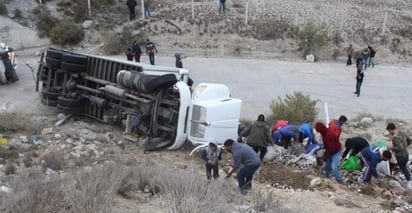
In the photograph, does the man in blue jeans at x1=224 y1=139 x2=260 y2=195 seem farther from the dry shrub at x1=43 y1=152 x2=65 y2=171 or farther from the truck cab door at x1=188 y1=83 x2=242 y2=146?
the truck cab door at x1=188 y1=83 x2=242 y2=146

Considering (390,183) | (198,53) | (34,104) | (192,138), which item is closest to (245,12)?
(198,53)

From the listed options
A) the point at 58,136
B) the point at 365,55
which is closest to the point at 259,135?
the point at 58,136

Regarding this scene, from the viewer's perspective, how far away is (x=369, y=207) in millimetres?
9758

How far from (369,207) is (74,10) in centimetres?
1966

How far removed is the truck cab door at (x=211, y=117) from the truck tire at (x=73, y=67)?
10.9ft

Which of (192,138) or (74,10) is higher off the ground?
(74,10)

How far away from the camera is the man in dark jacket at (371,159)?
10.9 meters

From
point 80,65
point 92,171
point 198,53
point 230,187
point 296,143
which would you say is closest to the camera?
point 92,171

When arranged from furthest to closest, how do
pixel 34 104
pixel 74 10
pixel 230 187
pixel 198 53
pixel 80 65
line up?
pixel 74 10
pixel 198 53
pixel 34 104
pixel 80 65
pixel 230 187

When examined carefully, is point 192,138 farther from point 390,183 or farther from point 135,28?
point 135,28

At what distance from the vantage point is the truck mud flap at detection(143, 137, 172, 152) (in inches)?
503

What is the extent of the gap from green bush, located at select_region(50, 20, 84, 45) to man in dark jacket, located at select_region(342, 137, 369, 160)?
50.9ft

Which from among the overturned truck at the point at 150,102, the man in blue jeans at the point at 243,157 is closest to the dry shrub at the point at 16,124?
the overturned truck at the point at 150,102

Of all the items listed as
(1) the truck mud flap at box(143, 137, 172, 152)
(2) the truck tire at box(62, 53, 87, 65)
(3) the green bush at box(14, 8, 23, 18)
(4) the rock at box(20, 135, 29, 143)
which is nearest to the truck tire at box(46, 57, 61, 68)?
(2) the truck tire at box(62, 53, 87, 65)
